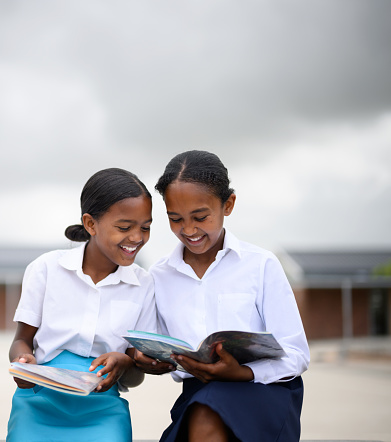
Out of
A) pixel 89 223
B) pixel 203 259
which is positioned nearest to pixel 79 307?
pixel 89 223

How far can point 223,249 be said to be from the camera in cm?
187

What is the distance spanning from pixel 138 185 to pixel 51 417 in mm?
701

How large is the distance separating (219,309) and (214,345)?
1.09 feet

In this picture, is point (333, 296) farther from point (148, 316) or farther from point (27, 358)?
point (27, 358)

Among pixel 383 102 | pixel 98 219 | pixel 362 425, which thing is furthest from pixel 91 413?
pixel 383 102

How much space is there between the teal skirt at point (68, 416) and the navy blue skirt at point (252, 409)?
0.53ft

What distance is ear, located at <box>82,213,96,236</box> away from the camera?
1.88m

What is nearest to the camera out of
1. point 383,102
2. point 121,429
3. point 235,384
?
point 235,384

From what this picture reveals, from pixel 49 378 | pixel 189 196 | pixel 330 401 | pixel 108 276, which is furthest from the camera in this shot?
pixel 330 401

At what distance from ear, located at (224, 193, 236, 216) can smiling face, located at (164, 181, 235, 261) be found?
0.06 meters

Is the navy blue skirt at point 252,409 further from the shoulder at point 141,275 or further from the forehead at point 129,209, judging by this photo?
the forehead at point 129,209

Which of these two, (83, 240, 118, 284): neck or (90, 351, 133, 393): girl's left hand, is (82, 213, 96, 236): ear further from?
(90, 351, 133, 393): girl's left hand

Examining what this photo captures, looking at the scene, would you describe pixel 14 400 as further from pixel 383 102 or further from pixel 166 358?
pixel 383 102

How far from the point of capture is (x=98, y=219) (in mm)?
1854
